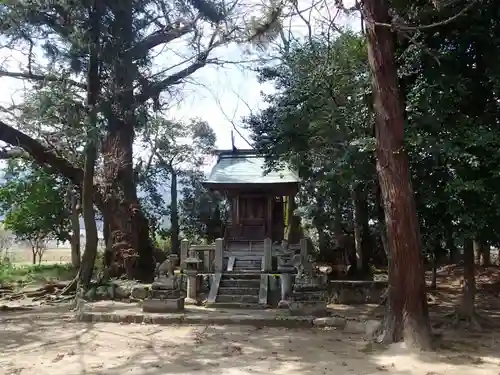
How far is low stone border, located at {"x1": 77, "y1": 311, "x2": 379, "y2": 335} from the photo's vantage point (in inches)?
392

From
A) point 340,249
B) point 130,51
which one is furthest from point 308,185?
point 130,51

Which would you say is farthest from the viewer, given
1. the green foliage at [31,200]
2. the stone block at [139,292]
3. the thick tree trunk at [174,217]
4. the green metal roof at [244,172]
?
the thick tree trunk at [174,217]

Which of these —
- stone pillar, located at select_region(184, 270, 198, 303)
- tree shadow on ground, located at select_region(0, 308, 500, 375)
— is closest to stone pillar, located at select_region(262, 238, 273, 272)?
stone pillar, located at select_region(184, 270, 198, 303)

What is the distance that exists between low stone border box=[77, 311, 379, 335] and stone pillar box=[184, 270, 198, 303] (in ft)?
9.62

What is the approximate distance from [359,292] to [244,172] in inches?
262

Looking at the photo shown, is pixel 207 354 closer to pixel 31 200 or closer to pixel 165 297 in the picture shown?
pixel 165 297

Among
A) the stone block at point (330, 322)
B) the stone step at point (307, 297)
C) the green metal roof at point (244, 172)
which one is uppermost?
the green metal roof at point (244, 172)

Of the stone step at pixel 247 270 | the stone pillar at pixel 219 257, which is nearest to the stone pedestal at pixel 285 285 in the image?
the stone step at pixel 247 270

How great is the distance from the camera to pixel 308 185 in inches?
652

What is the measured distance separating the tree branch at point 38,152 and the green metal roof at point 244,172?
15.1 feet

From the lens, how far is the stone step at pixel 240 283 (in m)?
14.1

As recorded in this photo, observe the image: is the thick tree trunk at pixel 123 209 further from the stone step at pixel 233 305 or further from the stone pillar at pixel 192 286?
the stone step at pixel 233 305

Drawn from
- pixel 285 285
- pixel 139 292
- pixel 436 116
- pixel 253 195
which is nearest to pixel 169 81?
pixel 253 195

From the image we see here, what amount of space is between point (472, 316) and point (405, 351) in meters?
3.22
